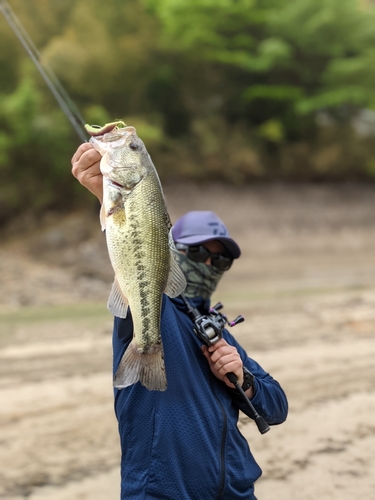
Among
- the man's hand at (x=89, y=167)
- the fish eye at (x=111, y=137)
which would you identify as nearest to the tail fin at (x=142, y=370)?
the man's hand at (x=89, y=167)

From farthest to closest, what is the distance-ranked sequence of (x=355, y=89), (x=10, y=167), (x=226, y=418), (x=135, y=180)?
(x=355, y=89)
(x=10, y=167)
(x=226, y=418)
(x=135, y=180)

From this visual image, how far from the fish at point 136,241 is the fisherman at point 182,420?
0.10m

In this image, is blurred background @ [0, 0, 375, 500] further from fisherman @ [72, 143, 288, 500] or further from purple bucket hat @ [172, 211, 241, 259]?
fisherman @ [72, 143, 288, 500]

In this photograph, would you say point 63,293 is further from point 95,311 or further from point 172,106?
point 172,106

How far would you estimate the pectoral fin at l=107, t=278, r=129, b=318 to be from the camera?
Result: 180 centimetres

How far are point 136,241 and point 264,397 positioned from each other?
93cm

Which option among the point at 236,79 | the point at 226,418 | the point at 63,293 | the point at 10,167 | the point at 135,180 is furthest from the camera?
the point at 236,79

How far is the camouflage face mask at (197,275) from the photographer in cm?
246

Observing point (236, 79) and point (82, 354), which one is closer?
point (82, 354)

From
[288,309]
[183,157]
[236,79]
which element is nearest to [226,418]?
[288,309]

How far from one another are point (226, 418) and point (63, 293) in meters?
12.1

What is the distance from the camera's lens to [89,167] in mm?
1865

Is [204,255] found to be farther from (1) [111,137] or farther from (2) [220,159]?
(2) [220,159]

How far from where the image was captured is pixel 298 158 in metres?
21.9
